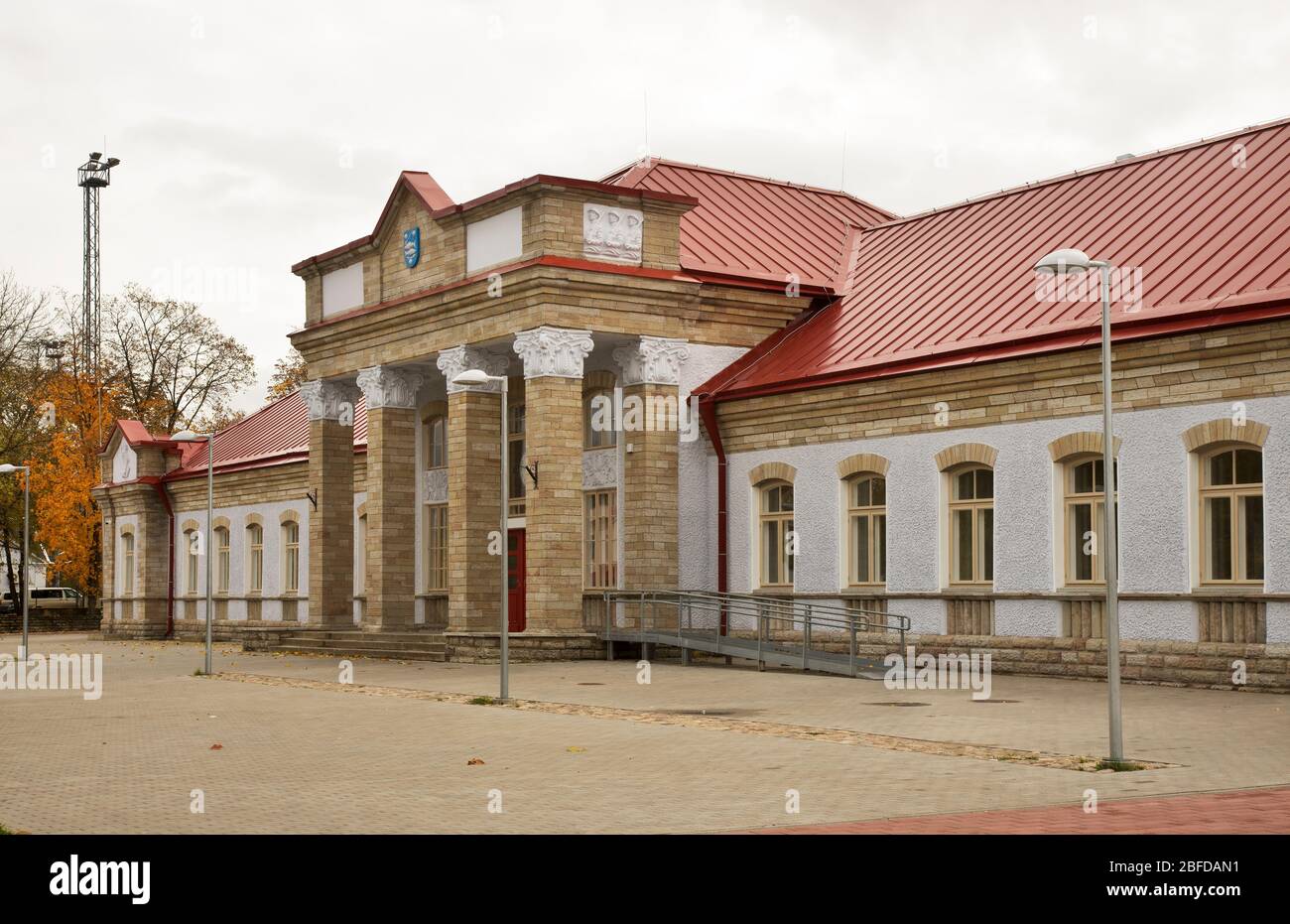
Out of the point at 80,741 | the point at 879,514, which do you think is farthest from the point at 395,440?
the point at 80,741

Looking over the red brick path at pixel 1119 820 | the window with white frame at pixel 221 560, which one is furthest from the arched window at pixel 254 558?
the red brick path at pixel 1119 820

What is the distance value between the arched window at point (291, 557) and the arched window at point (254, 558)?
63.9 inches

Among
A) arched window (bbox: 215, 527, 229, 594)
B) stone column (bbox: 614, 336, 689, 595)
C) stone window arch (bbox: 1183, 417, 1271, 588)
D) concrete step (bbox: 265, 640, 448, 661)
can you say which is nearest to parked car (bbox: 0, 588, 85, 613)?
arched window (bbox: 215, 527, 229, 594)

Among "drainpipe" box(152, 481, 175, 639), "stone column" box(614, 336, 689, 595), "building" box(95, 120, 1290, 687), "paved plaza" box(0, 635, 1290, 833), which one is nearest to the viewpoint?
"paved plaza" box(0, 635, 1290, 833)

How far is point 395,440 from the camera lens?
3484 centimetres

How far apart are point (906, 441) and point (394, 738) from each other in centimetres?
1232

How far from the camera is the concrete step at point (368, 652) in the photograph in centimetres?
3138

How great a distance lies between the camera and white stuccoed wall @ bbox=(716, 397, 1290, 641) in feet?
69.7

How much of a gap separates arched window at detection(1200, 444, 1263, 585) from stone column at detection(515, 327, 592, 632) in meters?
11.8

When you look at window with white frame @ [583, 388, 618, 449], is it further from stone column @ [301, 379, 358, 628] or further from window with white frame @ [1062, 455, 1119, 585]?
window with white frame @ [1062, 455, 1119, 585]

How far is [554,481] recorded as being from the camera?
2927cm

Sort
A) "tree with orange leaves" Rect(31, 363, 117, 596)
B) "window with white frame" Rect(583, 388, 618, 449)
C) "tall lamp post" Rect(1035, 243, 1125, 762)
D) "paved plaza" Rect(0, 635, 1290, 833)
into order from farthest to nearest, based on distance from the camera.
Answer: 1. "tree with orange leaves" Rect(31, 363, 117, 596)
2. "window with white frame" Rect(583, 388, 618, 449)
3. "tall lamp post" Rect(1035, 243, 1125, 762)
4. "paved plaza" Rect(0, 635, 1290, 833)

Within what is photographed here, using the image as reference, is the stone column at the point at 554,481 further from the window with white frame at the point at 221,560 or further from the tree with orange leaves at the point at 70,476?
the tree with orange leaves at the point at 70,476

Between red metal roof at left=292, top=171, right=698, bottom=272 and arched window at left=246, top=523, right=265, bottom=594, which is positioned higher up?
red metal roof at left=292, top=171, right=698, bottom=272
